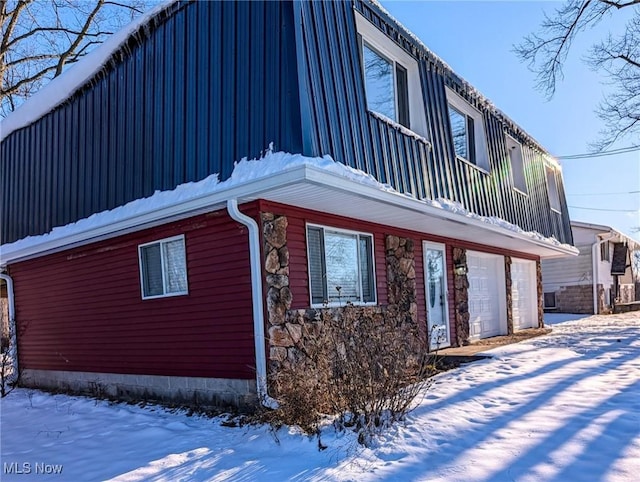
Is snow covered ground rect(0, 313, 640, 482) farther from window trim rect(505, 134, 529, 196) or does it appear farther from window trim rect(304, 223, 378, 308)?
window trim rect(505, 134, 529, 196)

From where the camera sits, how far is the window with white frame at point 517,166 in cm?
1152

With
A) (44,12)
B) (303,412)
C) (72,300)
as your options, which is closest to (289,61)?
(303,412)

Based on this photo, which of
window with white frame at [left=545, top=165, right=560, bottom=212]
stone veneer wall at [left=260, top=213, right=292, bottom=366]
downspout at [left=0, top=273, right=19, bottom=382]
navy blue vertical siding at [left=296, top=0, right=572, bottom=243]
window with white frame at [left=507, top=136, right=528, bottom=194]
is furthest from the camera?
window with white frame at [left=545, top=165, right=560, bottom=212]

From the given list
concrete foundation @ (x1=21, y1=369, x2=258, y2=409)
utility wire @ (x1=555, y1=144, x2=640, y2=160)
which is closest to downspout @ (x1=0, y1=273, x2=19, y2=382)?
concrete foundation @ (x1=21, y1=369, x2=258, y2=409)

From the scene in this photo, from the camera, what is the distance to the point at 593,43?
44.6 feet

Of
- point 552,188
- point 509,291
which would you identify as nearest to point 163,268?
point 509,291

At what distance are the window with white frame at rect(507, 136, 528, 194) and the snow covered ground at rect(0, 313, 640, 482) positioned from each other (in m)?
5.64

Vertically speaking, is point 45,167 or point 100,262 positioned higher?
point 45,167

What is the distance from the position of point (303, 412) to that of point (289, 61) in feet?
11.3

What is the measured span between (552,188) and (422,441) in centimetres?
1232

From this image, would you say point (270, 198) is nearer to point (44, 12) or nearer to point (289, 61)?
point (289, 61)

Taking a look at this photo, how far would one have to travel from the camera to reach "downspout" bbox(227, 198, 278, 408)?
214 inches

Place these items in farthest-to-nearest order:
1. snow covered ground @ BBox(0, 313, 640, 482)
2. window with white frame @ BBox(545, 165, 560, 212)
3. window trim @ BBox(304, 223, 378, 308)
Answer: window with white frame @ BBox(545, 165, 560, 212)
window trim @ BBox(304, 223, 378, 308)
snow covered ground @ BBox(0, 313, 640, 482)

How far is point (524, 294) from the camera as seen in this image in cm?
1395
